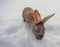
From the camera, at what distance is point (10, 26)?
3.11 ft

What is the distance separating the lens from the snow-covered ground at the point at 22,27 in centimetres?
80

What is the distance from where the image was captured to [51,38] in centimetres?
84

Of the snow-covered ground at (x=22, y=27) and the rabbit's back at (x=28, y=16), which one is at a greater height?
the rabbit's back at (x=28, y=16)

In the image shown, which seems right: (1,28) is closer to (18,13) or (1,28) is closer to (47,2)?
(18,13)

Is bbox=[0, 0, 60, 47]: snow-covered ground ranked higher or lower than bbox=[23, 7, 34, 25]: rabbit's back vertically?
lower

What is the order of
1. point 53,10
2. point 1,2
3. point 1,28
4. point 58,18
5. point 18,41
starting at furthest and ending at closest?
point 1,2, point 53,10, point 58,18, point 1,28, point 18,41

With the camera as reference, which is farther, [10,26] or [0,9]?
Answer: [0,9]

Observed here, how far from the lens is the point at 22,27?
94 centimetres

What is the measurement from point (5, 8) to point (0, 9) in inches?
1.7

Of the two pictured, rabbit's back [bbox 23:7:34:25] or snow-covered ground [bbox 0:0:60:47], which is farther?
rabbit's back [bbox 23:7:34:25]

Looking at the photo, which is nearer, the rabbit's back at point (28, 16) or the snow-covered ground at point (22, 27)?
the snow-covered ground at point (22, 27)

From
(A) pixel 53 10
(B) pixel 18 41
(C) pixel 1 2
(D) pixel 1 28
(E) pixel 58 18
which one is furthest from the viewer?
(C) pixel 1 2

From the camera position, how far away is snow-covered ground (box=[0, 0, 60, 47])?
0.80m

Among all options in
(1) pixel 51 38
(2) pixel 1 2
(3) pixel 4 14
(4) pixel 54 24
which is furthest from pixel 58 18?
(2) pixel 1 2
